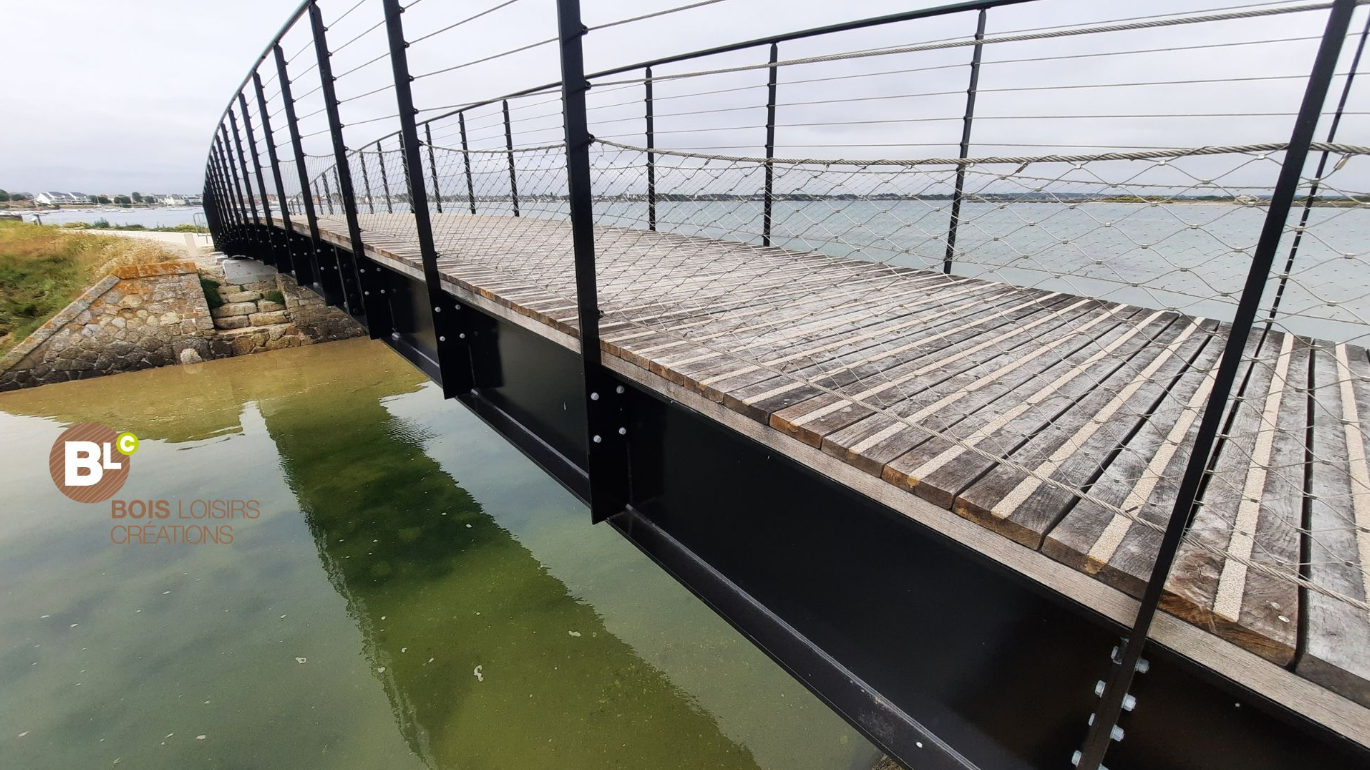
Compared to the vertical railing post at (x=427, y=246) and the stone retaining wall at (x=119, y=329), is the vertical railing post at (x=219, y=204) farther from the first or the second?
the vertical railing post at (x=427, y=246)

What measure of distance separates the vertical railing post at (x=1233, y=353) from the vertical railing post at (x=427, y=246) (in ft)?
10.9

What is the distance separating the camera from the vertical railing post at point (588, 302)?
1.96m

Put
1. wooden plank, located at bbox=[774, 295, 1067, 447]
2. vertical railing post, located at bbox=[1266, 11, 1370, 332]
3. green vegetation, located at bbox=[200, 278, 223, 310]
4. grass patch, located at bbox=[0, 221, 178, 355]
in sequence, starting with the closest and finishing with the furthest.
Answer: wooden plank, located at bbox=[774, 295, 1067, 447]
vertical railing post, located at bbox=[1266, 11, 1370, 332]
grass patch, located at bbox=[0, 221, 178, 355]
green vegetation, located at bbox=[200, 278, 223, 310]

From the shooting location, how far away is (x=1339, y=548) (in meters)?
1.29

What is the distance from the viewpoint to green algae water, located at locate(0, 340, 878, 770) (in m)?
3.83

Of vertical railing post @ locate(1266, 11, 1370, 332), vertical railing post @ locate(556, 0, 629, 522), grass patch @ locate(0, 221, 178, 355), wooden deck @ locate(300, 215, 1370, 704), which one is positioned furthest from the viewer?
grass patch @ locate(0, 221, 178, 355)

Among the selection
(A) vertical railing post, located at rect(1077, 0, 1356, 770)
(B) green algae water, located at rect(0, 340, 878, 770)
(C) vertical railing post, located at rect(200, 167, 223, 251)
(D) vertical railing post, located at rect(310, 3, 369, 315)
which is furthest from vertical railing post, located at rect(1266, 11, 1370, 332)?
(C) vertical railing post, located at rect(200, 167, 223, 251)

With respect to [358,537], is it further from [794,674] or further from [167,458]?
[794,674]

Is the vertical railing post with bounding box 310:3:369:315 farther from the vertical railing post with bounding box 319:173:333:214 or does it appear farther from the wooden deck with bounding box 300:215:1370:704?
the vertical railing post with bounding box 319:173:333:214

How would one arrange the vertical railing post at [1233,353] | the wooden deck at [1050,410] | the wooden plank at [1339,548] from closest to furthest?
the vertical railing post at [1233,353] → the wooden plank at [1339,548] → the wooden deck at [1050,410]

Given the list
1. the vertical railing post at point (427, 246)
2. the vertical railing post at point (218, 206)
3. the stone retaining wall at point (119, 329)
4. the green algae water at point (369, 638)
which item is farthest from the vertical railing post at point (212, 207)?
the vertical railing post at point (427, 246)

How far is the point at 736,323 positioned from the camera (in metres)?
2.75

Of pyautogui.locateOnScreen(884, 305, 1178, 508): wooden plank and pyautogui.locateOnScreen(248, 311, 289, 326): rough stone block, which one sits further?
pyautogui.locateOnScreen(248, 311, 289, 326): rough stone block

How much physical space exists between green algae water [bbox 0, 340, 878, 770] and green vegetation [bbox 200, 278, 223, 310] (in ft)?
14.6
